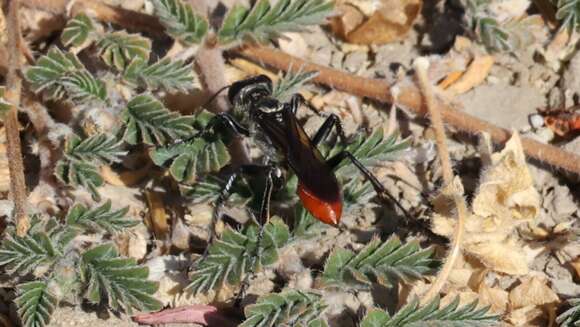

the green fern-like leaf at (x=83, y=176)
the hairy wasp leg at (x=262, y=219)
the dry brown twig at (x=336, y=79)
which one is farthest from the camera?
the dry brown twig at (x=336, y=79)

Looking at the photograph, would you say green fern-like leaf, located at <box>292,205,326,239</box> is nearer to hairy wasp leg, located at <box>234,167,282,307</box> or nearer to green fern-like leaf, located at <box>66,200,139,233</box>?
hairy wasp leg, located at <box>234,167,282,307</box>

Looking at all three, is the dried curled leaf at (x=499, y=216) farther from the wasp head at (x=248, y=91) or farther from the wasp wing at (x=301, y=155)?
the wasp head at (x=248, y=91)

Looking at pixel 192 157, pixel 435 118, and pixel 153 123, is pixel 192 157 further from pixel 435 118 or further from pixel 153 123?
pixel 435 118

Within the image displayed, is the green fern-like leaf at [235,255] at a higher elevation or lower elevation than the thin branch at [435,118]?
lower

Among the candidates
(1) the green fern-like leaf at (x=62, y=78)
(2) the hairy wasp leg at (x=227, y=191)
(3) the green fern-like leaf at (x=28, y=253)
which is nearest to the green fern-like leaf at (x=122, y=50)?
(1) the green fern-like leaf at (x=62, y=78)

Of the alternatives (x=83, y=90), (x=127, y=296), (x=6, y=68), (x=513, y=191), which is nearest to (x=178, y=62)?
(x=83, y=90)

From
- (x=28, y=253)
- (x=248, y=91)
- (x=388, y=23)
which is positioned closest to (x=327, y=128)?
(x=248, y=91)
